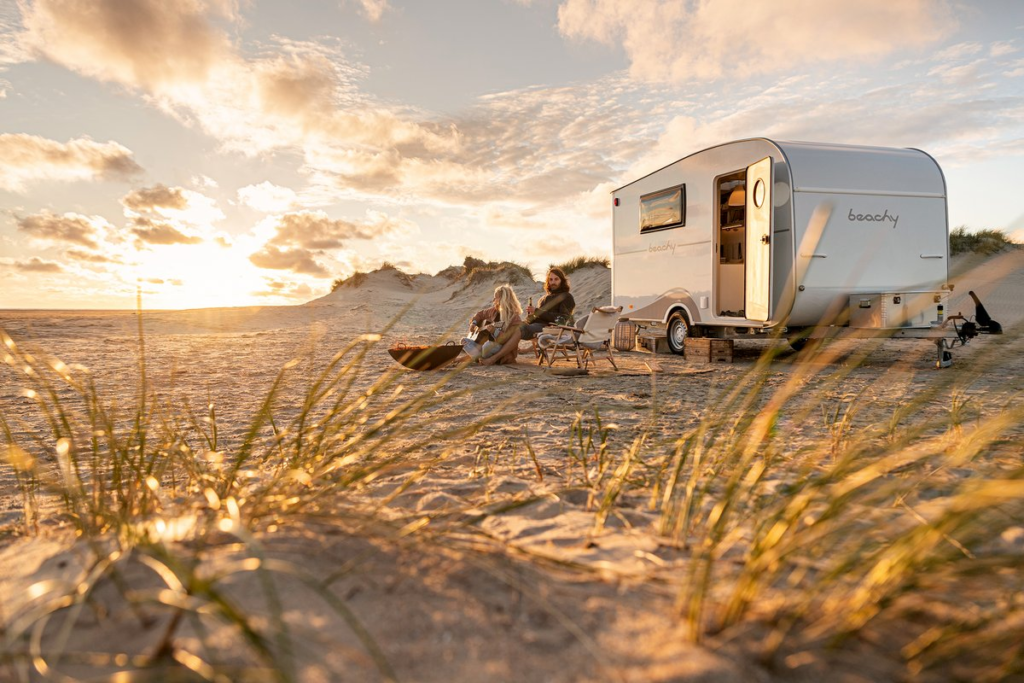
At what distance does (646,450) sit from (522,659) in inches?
80.8

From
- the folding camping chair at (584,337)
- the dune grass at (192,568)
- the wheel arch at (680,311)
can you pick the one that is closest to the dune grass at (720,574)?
the dune grass at (192,568)

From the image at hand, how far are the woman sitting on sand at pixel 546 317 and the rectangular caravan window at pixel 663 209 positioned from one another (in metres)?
1.94

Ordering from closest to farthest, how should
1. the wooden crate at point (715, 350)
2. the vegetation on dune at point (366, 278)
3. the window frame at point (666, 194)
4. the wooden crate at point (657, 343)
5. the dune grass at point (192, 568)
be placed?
the dune grass at point (192, 568) < the wooden crate at point (715, 350) < the window frame at point (666, 194) < the wooden crate at point (657, 343) < the vegetation on dune at point (366, 278)

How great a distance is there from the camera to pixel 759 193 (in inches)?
294

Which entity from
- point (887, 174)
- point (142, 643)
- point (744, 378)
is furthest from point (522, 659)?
point (887, 174)

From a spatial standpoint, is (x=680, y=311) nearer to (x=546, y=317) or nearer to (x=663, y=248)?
(x=663, y=248)

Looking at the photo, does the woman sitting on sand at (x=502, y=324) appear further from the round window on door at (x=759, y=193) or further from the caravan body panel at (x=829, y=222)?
the round window on door at (x=759, y=193)

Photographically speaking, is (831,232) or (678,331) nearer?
(831,232)

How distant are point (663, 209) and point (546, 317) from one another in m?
2.77

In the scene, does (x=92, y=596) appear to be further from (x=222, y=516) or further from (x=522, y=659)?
(x=522, y=659)

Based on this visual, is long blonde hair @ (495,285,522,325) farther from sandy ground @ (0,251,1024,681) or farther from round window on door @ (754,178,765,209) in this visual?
sandy ground @ (0,251,1024,681)

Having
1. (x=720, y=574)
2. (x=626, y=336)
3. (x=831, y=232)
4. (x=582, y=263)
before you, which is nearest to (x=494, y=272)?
(x=582, y=263)

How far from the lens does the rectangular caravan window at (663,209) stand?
9.08m

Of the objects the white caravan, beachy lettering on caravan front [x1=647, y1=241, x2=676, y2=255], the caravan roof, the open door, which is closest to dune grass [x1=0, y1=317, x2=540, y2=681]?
the open door
